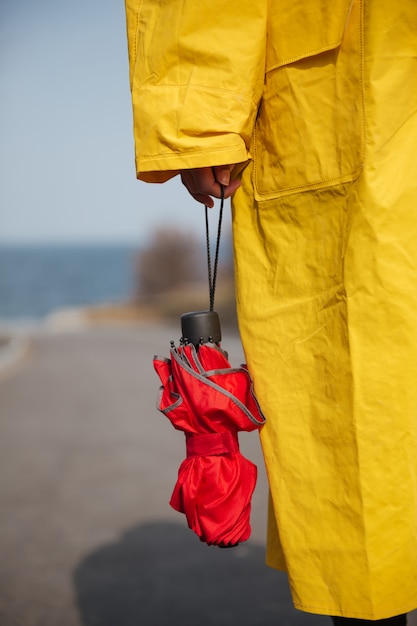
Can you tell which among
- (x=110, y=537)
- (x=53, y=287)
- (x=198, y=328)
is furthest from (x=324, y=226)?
(x=53, y=287)

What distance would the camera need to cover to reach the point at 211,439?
185cm

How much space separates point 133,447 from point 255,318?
3.32 m

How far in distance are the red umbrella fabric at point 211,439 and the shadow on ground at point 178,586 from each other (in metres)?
1.00

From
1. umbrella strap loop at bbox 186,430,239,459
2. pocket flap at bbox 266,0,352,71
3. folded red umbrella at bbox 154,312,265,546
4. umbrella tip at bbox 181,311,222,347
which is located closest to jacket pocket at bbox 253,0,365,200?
pocket flap at bbox 266,0,352,71

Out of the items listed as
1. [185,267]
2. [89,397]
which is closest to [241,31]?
[89,397]

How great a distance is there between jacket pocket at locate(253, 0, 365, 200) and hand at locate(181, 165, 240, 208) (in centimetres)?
8

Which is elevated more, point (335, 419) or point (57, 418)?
point (335, 419)

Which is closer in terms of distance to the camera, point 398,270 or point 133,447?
point 398,270

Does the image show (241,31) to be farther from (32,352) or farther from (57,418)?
(32,352)

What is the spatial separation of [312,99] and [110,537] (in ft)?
Result: 7.60

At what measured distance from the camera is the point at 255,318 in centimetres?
190

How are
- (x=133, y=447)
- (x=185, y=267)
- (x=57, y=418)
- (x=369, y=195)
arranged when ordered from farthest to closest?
(x=185, y=267), (x=57, y=418), (x=133, y=447), (x=369, y=195)

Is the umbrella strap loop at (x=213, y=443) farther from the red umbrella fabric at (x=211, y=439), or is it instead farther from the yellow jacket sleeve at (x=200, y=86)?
the yellow jacket sleeve at (x=200, y=86)

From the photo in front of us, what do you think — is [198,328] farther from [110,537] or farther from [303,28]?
[110,537]
